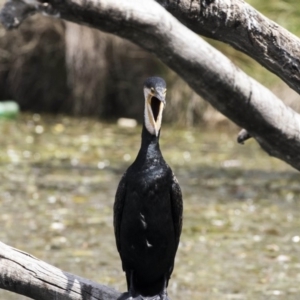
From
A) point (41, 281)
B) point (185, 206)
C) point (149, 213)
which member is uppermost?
point (149, 213)

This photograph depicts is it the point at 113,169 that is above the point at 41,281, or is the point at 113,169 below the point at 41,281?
below

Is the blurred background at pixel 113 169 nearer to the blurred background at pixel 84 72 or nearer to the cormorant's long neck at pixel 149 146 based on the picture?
the blurred background at pixel 84 72

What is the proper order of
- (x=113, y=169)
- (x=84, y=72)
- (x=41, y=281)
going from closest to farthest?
(x=41, y=281), (x=113, y=169), (x=84, y=72)

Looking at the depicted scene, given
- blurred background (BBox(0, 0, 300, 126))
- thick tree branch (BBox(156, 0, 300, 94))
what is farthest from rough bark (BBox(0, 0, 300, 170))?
blurred background (BBox(0, 0, 300, 126))

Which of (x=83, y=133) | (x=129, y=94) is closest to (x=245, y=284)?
(x=83, y=133)

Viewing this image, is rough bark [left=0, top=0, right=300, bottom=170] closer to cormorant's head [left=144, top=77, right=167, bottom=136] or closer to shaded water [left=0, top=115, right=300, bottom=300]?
cormorant's head [left=144, top=77, right=167, bottom=136]

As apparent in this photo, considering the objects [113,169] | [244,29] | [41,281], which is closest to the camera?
[41,281]

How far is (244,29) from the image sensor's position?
3.78 metres

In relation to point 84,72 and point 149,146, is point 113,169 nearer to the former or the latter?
point 84,72

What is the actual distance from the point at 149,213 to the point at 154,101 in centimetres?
50

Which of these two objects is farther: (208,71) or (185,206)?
(185,206)

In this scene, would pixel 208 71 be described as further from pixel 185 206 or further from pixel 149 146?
pixel 185 206

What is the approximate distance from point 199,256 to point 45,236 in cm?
129

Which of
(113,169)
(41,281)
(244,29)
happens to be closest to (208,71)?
(244,29)
